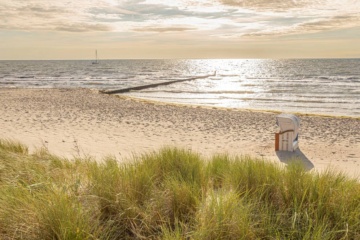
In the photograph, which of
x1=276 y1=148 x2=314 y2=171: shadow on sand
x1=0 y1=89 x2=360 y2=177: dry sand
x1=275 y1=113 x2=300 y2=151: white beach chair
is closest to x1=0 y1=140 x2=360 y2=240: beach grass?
x1=0 y1=89 x2=360 y2=177: dry sand

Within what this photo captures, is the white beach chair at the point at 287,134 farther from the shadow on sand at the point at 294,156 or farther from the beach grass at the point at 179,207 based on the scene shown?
the beach grass at the point at 179,207

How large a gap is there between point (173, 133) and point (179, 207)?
8.09 m

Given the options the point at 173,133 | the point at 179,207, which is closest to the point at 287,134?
the point at 173,133

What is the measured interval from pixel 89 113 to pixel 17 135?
17.8 ft

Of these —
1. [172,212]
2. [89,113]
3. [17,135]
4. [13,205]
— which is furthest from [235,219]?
[89,113]

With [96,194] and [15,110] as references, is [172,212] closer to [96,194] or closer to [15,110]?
[96,194]

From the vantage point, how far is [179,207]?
3176 millimetres

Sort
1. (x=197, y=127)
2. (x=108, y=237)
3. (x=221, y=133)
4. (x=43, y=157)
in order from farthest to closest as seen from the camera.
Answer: (x=197, y=127) < (x=221, y=133) < (x=43, y=157) < (x=108, y=237)

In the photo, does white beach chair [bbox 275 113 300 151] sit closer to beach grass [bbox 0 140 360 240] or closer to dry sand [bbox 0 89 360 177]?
dry sand [bbox 0 89 360 177]

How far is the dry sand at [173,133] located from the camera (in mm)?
8602

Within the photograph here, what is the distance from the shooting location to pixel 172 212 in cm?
319

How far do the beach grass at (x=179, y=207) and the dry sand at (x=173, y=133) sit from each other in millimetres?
3308

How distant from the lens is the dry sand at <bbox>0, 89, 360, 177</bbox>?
8602mm

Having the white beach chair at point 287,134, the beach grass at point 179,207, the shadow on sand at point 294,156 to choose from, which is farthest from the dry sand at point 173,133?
Result: the beach grass at point 179,207
